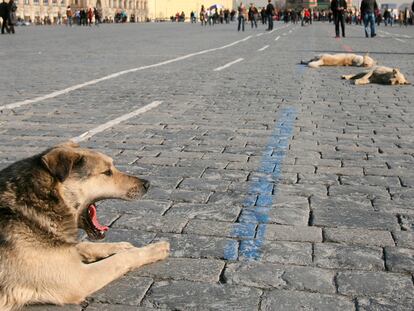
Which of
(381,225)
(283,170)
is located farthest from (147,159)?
(381,225)

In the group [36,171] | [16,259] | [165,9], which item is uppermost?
[165,9]

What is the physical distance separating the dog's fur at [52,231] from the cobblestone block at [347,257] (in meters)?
1.11

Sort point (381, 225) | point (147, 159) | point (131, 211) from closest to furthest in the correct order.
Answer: point (381, 225) < point (131, 211) < point (147, 159)

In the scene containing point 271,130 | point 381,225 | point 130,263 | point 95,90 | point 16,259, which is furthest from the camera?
point 95,90

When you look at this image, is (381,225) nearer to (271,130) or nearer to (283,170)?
(283,170)

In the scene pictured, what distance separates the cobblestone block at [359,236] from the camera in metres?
4.07

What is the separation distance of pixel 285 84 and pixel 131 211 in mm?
8792

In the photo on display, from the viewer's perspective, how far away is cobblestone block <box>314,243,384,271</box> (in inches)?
145

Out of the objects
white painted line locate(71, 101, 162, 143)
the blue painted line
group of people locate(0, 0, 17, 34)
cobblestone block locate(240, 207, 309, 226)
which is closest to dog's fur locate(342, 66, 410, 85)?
white painted line locate(71, 101, 162, 143)

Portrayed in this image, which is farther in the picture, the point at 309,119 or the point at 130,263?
the point at 309,119

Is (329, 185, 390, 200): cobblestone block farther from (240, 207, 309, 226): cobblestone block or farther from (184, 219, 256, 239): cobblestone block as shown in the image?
(184, 219, 256, 239): cobblestone block

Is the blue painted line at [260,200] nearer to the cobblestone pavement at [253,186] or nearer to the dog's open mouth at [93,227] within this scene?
the cobblestone pavement at [253,186]

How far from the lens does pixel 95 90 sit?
1169 centimetres

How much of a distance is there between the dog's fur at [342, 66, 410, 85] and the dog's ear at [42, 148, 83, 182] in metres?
10.5
